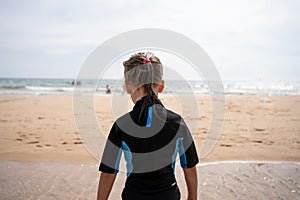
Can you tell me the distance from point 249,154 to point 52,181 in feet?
12.5

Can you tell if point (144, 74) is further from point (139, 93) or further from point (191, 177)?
point (191, 177)

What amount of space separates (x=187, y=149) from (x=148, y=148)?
1.03ft

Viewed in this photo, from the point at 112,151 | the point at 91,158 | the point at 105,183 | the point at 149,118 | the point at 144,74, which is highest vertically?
the point at 144,74

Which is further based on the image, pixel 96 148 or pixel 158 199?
pixel 96 148

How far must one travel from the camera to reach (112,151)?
203 cm

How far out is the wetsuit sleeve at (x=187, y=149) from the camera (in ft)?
6.70

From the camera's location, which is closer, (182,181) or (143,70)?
(143,70)

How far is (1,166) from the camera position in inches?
192

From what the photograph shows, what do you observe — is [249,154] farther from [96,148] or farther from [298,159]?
[96,148]

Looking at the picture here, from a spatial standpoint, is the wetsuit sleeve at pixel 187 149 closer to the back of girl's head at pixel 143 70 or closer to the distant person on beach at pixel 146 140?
the distant person on beach at pixel 146 140

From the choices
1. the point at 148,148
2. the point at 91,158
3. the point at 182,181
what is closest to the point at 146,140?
the point at 148,148

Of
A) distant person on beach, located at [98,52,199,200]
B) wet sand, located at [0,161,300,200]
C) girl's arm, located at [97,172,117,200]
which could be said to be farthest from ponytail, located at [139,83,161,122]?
wet sand, located at [0,161,300,200]

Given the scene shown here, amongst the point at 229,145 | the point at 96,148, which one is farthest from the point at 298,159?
the point at 96,148

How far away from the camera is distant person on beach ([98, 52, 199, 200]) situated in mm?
1972
